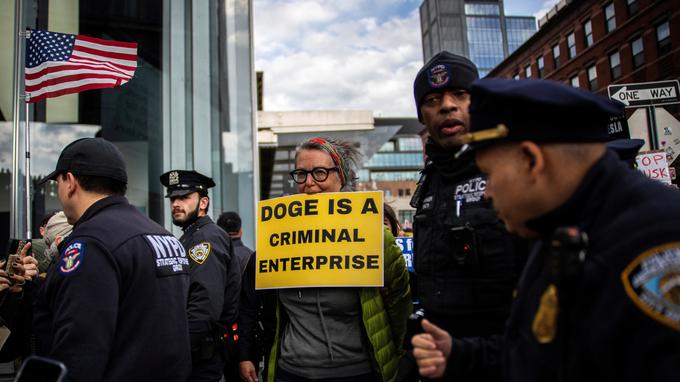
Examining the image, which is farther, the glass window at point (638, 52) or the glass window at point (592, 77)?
the glass window at point (592, 77)

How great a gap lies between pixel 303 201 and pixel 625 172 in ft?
6.03

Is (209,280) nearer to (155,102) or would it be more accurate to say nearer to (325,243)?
(325,243)

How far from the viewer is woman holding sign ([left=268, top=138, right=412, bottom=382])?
2346 millimetres

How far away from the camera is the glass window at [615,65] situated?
2956cm

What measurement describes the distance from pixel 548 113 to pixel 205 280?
2.69 meters

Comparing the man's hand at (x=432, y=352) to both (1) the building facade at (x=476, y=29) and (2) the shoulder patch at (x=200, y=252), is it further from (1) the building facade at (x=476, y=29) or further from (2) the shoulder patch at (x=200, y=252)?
(1) the building facade at (x=476, y=29)

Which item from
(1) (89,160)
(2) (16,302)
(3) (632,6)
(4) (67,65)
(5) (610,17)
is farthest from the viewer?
(5) (610,17)

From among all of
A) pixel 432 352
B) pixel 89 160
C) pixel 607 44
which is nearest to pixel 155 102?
pixel 89 160

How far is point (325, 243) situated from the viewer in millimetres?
2531

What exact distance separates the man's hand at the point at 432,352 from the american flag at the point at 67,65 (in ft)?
14.5

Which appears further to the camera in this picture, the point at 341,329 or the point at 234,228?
the point at 234,228

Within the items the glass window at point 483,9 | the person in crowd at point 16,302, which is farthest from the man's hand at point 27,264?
the glass window at point 483,9

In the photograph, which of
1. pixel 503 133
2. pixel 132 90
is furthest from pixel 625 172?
pixel 132 90

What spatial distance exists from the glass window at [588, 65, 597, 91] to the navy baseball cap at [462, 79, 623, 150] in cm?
3594
